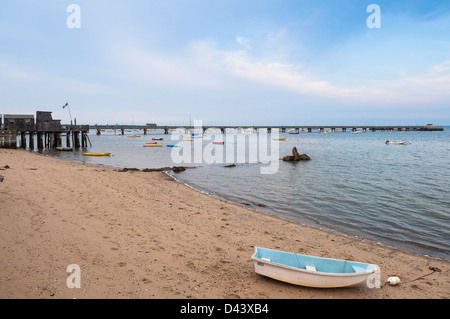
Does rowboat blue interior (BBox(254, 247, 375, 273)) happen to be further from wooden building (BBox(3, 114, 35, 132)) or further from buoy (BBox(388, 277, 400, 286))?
wooden building (BBox(3, 114, 35, 132))

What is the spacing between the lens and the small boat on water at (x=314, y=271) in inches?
226

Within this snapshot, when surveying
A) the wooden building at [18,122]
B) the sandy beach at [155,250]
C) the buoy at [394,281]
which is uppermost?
the wooden building at [18,122]

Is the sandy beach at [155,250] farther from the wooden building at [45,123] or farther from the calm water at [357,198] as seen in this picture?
the wooden building at [45,123]

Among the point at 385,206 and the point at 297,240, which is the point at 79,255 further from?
the point at 385,206

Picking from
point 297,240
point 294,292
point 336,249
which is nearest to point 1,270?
point 294,292

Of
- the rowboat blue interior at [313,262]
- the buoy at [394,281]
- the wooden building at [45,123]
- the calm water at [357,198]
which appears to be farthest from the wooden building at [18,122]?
the buoy at [394,281]

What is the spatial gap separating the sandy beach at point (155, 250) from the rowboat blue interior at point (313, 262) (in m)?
0.47

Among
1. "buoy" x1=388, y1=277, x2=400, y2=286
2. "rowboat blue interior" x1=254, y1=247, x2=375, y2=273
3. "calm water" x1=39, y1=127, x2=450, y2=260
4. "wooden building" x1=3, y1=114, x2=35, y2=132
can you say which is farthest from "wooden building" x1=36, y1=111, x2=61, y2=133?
"buoy" x1=388, y1=277, x2=400, y2=286

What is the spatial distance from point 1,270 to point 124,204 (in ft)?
21.3

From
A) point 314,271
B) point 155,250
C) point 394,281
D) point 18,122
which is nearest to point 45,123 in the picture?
point 18,122

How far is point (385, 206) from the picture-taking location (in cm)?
1467

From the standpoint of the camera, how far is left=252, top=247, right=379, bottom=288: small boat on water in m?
5.73

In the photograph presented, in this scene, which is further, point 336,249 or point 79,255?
point 336,249

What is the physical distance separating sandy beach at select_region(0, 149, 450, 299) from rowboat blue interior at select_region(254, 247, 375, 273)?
18.3 inches
